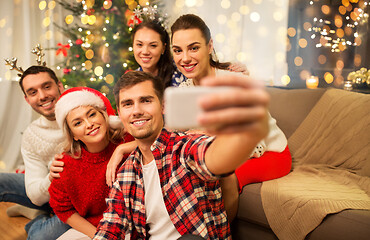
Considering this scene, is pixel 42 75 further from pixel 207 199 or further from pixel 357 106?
pixel 357 106

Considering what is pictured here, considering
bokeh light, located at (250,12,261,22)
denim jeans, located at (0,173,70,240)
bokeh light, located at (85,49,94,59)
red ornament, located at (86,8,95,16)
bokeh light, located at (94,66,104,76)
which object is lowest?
denim jeans, located at (0,173,70,240)

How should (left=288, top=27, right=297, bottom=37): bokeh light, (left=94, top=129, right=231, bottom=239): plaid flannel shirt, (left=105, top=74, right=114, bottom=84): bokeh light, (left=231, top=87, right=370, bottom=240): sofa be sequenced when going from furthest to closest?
(left=288, top=27, right=297, bottom=37): bokeh light
(left=105, top=74, right=114, bottom=84): bokeh light
(left=231, top=87, right=370, bottom=240): sofa
(left=94, top=129, right=231, bottom=239): plaid flannel shirt

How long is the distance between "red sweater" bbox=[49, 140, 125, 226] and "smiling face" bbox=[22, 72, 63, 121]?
17.9 inches

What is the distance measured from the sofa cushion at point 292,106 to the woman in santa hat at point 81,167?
1161 mm

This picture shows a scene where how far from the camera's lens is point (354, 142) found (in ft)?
5.94

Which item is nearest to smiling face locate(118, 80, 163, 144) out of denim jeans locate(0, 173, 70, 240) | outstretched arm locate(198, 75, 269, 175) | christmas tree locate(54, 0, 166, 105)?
outstretched arm locate(198, 75, 269, 175)

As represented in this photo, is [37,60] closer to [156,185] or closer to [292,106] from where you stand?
[156,185]

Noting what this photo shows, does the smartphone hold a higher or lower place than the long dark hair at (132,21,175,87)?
lower

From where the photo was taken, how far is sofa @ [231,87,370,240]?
4.38ft

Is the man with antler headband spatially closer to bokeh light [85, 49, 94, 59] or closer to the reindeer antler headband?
the reindeer antler headband

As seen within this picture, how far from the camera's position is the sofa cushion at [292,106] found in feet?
7.02

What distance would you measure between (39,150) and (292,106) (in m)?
1.66

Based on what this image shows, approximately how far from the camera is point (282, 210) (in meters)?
1.52

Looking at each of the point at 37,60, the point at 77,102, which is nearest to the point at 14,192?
the point at 77,102
